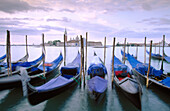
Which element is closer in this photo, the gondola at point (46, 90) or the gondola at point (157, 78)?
the gondola at point (46, 90)

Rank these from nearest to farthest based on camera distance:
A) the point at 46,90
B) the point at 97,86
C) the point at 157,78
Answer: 1. the point at 46,90
2. the point at 97,86
3. the point at 157,78

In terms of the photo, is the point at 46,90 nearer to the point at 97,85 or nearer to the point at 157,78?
the point at 97,85

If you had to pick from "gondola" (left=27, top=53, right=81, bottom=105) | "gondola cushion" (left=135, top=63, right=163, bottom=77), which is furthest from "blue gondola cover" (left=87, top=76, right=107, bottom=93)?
"gondola cushion" (left=135, top=63, right=163, bottom=77)

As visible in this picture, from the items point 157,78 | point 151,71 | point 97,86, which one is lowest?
point 157,78

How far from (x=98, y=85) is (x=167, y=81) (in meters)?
3.42

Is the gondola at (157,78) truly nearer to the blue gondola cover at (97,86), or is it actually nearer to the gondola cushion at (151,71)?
the gondola cushion at (151,71)

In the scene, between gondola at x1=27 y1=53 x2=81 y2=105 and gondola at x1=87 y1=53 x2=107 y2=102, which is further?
gondola at x1=87 y1=53 x2=107 y2=102

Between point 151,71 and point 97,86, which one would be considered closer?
point 97,86

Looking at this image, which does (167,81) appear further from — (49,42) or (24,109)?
(49,42)

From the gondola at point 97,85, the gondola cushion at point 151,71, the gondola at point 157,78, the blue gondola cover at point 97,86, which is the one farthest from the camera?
the gondola cushion at point 151,71

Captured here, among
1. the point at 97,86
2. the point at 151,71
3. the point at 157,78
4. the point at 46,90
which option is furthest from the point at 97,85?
the point at 151,71

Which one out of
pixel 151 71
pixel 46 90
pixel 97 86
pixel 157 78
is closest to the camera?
pixel 46 90

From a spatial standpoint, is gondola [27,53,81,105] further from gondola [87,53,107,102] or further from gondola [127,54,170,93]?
gondola [127,54,170,93]

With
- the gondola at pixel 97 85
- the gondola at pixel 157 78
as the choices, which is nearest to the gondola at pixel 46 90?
the gondola at pixel 97 85
